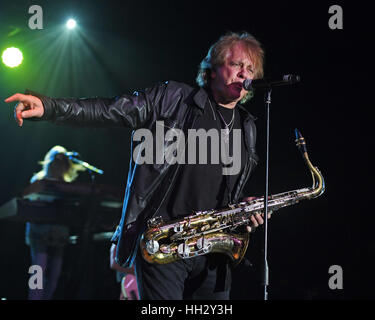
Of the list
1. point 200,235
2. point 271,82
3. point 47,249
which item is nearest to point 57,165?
point 47,249

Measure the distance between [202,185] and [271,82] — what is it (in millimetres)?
729

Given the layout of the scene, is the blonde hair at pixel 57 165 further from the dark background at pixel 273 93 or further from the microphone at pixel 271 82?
the microphone at pixel 271 82

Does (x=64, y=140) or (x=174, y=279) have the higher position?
(x=64, y=140)

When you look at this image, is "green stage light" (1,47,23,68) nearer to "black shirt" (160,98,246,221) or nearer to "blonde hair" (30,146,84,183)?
"blonde hair" (30,146,84,183)

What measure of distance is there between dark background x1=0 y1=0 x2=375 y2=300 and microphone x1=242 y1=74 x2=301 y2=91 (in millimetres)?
3231

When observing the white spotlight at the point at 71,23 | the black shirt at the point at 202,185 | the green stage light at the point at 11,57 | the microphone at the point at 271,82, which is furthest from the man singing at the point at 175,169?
the green stage light at the point at 11,57

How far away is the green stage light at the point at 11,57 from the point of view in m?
6.67

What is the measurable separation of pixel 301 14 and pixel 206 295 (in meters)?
4.25

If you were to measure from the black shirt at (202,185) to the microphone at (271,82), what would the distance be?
1.21ft

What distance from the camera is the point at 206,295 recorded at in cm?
258

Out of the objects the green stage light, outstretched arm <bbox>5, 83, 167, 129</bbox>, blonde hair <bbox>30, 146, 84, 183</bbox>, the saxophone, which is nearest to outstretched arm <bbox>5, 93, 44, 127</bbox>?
outstretched arm <bbox>5, 83, 167, 129</bbox>
